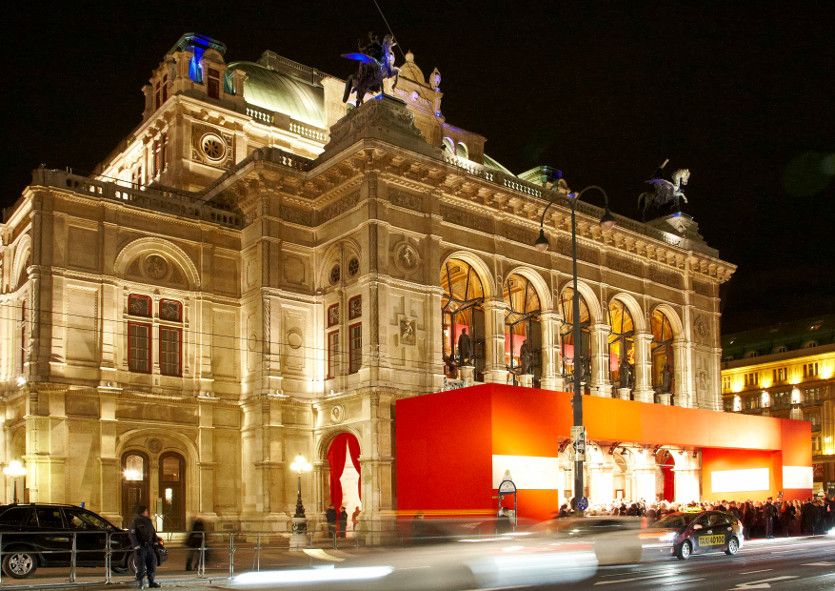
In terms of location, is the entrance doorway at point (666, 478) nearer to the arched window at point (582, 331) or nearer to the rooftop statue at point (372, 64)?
the arched window at point (582, 331)

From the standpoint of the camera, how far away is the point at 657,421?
127ft

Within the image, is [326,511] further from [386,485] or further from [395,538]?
[395,538]

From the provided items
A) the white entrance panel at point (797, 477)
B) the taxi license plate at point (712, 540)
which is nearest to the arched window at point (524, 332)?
the white entrance panel at point (797, 477)

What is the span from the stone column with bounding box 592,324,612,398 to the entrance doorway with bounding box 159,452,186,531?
62.5 ft

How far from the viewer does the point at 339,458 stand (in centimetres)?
3869

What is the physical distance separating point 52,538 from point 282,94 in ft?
108

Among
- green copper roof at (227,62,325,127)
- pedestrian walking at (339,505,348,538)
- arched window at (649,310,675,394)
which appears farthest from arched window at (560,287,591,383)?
green copper roof at (227,62,325,127)

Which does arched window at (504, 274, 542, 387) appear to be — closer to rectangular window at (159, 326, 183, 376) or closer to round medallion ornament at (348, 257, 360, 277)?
round medallion ornament at (348, 257, 360, 277)

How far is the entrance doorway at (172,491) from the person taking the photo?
3700 cm

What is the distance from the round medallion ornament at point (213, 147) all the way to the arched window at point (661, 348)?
23106mm

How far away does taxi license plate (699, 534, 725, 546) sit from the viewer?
27062mm

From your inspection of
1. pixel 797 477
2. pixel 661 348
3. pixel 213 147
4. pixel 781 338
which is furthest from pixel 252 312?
pixel 781 338

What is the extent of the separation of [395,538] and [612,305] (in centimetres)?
3242

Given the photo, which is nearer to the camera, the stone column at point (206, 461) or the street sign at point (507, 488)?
the street sign at point (507, 488)
